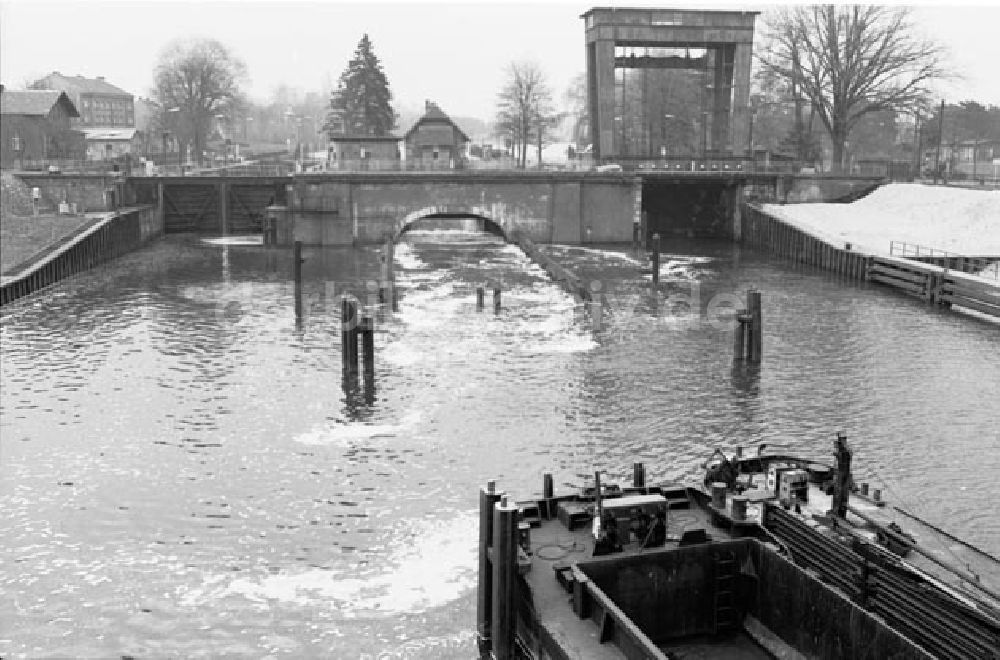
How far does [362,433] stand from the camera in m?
27.9

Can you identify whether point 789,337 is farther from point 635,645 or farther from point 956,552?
point 635,645

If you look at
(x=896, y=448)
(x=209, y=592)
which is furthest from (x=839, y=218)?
(x=209, y=592)

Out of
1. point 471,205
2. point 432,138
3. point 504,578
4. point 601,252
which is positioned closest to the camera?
point 504,578

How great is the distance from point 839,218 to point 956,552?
60024 millimetres

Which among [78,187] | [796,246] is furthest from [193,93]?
[796,246]

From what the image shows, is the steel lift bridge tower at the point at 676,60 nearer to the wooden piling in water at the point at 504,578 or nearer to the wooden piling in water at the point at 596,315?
the wooden piling in water at the point at 596,315

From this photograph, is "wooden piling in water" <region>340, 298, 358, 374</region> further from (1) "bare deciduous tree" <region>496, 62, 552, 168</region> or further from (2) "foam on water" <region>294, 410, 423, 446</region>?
(1) "bare deciduous tree" <region>496, 62, 552, 168</region>

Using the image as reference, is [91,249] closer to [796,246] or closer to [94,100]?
[796,246]

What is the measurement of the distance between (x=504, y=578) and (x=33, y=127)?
309 feet

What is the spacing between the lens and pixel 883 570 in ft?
47.1

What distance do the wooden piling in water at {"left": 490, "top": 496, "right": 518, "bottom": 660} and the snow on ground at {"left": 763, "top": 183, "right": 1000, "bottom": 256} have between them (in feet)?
161

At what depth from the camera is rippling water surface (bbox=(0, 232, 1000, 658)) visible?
18328 mm

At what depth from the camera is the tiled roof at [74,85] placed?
158 m

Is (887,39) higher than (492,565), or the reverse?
(887,39)
